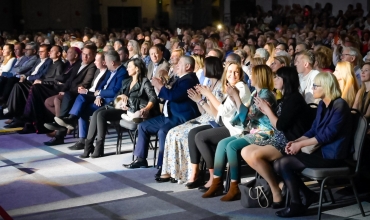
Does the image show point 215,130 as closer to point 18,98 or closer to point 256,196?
point 256,196

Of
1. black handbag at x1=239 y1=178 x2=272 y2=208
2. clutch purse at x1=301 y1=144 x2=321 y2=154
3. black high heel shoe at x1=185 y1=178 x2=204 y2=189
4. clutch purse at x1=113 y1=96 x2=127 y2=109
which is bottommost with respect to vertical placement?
black high heel shoe at x1=185 y1=178 x2=204 y2=189

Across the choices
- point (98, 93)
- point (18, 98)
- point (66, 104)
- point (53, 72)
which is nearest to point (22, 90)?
point (18, 98)

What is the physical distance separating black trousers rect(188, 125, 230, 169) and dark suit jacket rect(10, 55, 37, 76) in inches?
219

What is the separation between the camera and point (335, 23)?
19.4m

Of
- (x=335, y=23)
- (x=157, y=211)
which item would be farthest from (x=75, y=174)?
(x=335, y=23)

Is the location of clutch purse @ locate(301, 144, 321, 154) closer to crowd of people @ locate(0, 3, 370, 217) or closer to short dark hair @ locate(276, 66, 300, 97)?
crowd of people @ locate(0, 3, 370, 217)

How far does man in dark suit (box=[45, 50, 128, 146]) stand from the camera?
8.40 meters

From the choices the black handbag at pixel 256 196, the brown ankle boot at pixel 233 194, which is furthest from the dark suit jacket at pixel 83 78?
the black handbag at pixel 256 196

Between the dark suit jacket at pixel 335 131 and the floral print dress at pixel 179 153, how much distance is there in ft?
4.75

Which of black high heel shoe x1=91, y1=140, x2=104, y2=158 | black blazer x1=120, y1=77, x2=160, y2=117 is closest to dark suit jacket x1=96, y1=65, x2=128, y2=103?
black blazer x1=120, y1=77, x2=160, y2=117

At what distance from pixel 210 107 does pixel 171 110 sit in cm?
77

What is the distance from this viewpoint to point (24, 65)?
37.0 ft

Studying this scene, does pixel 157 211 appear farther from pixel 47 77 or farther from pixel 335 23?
pixel 335 23

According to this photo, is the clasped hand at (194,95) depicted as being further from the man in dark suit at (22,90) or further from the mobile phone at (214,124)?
the man in dark suit at (22,90)
